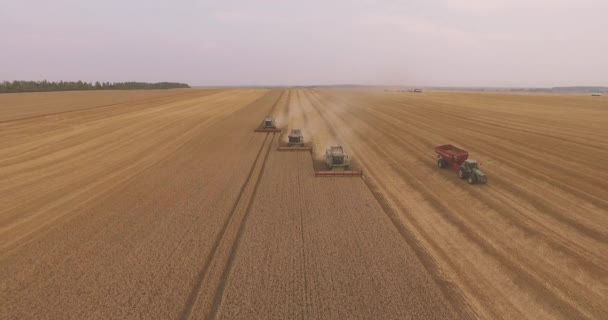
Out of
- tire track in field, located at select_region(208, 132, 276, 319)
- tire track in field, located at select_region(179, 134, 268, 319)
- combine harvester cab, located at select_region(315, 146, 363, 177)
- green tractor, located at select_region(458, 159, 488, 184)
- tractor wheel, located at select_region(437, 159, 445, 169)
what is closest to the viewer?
tire track in field, located at select_region(179, 134, 268, 319)

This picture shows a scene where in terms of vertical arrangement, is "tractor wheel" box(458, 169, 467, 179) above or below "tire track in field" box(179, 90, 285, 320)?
above

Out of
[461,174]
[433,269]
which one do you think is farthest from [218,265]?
[461,174]

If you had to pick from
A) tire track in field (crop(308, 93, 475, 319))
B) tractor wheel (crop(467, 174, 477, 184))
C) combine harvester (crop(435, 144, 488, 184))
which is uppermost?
combine harvester (crop(435, 144, 488, 184))

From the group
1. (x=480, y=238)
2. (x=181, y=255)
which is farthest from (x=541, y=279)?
(x=181, y=255)

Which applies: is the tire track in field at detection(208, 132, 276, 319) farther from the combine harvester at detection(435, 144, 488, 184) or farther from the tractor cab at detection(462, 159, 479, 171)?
the tractor cab at detection(462, 159, 479, 171)

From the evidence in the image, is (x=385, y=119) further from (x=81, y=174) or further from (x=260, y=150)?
(x=81, y=174)

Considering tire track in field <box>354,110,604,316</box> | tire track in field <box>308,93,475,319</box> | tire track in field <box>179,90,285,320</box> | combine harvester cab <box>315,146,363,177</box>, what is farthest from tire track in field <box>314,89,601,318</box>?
tire track in field <box>179,90,285,320</box>

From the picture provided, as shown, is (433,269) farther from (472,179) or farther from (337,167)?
(337,167)
